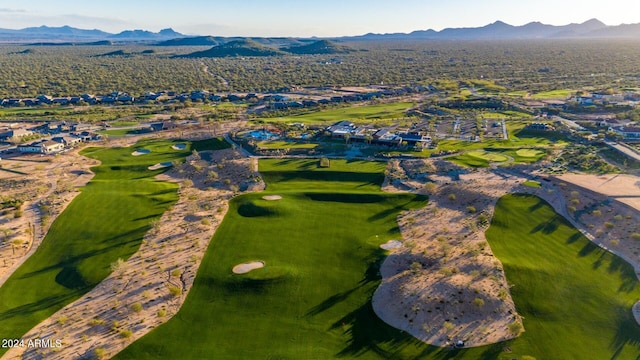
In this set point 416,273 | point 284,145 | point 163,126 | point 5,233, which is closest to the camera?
point 416,273

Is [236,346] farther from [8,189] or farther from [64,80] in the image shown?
[64,80]

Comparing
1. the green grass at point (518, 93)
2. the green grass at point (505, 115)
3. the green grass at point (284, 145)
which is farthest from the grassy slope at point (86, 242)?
the green grass at point (518, 93)

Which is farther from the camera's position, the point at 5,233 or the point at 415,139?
the point at 415,139

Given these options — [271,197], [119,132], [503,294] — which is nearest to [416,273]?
[503,294]

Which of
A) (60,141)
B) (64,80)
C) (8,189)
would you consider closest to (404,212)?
(8,189)

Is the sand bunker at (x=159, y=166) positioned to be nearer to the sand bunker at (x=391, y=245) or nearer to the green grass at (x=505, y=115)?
the sand bunker at (x=391, y=245)

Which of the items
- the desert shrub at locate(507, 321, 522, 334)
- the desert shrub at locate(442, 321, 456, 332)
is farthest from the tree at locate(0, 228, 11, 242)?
the desert shrub at locate(507, 321, 522, 334)

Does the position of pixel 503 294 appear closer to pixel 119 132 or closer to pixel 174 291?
pixel 174 291
